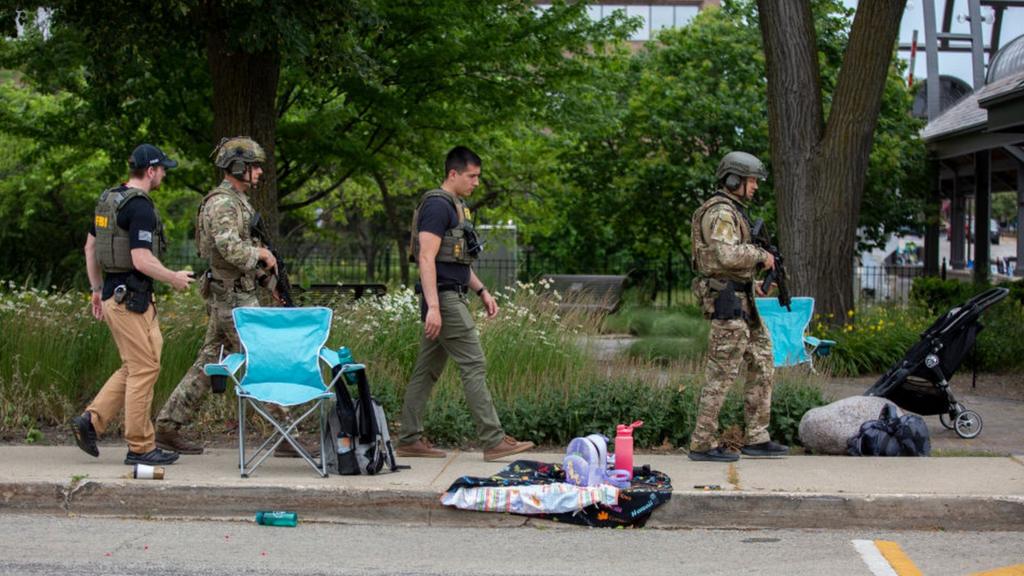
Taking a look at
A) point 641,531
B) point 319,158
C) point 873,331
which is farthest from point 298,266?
point 641,531

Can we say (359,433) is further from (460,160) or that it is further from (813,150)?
(813,150)

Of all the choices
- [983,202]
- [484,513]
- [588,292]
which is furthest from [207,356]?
[983,202]

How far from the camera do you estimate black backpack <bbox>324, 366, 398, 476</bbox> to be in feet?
23.6

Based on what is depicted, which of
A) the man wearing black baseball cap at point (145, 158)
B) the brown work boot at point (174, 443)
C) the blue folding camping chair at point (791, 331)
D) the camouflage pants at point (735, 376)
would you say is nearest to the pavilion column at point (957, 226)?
the blue folding camping chair at point (791, 331)

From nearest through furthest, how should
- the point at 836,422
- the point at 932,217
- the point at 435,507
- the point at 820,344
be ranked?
the point at 435,507 < the point at 836,422 < the point at 820,344 < the point at 932,217

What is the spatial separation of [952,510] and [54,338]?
6619 mm

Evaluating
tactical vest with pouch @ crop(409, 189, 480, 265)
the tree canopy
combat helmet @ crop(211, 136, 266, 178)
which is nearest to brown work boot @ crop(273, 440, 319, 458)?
tactical vest with pouch @ crop(409, 189, 480, 265)

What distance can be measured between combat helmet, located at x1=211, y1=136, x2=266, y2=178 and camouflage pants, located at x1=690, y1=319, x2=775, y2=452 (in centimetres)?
317

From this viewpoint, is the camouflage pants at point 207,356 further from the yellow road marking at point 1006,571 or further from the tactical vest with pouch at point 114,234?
the yellow road marking at point 1006,571

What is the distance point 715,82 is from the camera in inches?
909

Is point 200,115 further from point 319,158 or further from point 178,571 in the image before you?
point 178,571

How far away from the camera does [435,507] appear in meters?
6.78

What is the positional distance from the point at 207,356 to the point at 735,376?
3.45 metres

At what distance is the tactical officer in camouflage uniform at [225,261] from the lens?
7.50 m
